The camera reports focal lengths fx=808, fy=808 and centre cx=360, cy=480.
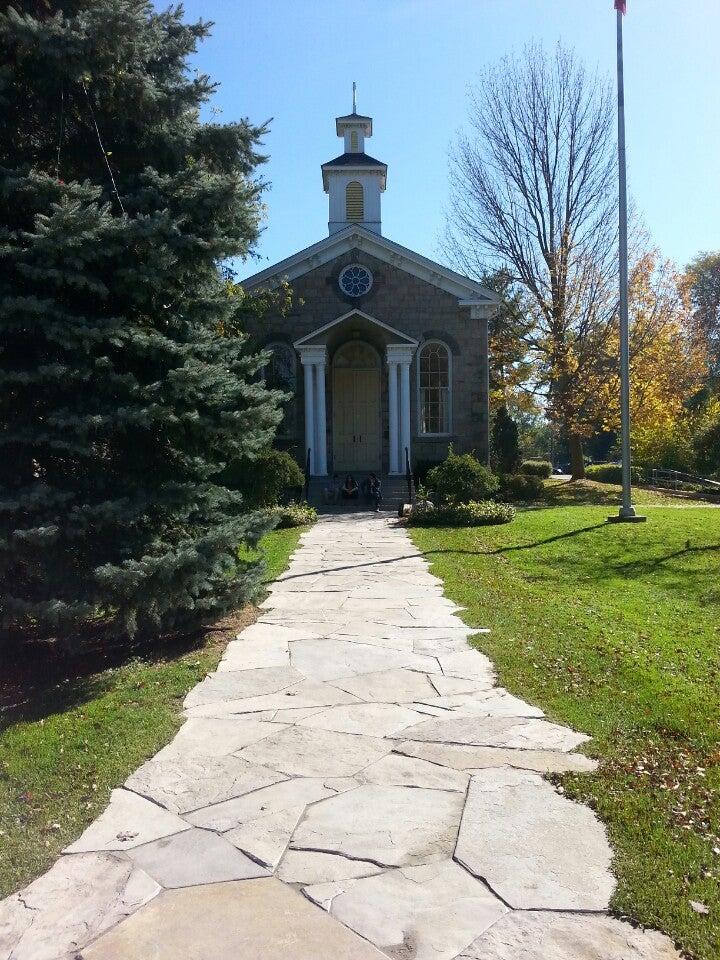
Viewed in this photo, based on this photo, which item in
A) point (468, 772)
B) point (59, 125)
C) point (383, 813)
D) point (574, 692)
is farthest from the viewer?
point (59, 125)

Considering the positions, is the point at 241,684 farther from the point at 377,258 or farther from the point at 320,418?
the point at 377,258

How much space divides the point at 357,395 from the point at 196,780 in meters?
19.7

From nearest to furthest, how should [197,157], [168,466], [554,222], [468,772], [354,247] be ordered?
[468,772]
[168,466]
[197,157]
[354,247]
[554,222]

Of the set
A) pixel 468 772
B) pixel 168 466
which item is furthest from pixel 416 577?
pixel 468 772

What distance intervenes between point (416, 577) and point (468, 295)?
14.2 m

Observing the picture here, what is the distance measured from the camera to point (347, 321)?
21.7 metres

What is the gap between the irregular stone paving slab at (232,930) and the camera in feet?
9.36

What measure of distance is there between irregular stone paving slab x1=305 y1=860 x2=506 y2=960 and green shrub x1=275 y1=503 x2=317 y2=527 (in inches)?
500

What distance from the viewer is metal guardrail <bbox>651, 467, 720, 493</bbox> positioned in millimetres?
27438

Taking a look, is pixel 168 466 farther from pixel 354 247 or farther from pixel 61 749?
pixel 354 247

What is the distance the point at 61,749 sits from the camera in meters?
4.75

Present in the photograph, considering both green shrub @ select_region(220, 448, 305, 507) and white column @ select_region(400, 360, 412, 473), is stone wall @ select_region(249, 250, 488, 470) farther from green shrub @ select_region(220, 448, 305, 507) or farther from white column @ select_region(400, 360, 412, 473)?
green shrub @ select_region(220, 448, 305, 507)

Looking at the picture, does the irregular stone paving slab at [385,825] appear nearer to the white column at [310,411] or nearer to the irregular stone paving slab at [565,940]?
the irregular stone paving slab at [565,940]

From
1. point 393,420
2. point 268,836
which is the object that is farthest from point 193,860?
point 393,420
